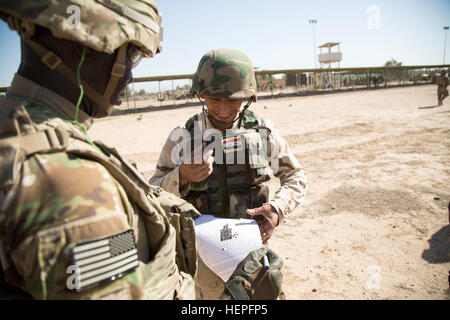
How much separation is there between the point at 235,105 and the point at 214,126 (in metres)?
0.27

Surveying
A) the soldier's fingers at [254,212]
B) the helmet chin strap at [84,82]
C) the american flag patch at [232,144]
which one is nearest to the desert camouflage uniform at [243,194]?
the soldier's fingers at [254,212]

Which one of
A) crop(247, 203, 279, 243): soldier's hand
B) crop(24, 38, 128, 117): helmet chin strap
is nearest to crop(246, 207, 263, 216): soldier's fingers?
crop(247, 203, 279, 243): soldier's hand

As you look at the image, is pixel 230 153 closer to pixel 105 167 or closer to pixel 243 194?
pixel 243 194

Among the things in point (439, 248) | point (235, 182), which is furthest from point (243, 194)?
point (439, 248)

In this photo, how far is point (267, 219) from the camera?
2213 mm

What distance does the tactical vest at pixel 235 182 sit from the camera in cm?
242

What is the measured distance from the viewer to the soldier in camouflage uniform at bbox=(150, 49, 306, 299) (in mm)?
2404

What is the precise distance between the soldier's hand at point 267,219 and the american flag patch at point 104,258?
129 centimetres

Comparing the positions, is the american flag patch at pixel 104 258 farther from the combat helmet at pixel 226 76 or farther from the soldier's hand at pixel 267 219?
the combat helmet at pixel 226 76

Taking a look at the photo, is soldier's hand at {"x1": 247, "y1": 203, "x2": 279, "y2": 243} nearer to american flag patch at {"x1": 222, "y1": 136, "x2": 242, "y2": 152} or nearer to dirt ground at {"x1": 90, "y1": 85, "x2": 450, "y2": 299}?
american flag patch at {"x1": 222, "y1": 136, "x2": 242, "y2": 152}
